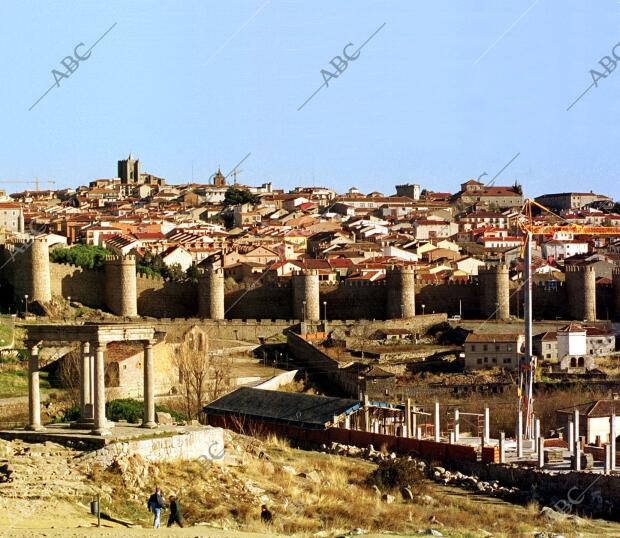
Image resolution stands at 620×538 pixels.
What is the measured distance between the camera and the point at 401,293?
163ft

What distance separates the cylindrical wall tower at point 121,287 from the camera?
48.6m

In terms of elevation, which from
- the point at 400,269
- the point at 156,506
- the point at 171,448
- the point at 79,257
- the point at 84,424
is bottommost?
the point at 156,506

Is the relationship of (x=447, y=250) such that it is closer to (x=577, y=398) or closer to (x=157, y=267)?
(x=157, y=267)

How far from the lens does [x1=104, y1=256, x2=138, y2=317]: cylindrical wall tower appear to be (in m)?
48.6

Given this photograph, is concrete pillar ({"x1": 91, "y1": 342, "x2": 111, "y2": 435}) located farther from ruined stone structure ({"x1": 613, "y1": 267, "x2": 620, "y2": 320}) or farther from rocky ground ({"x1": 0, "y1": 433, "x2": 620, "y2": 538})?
ruined stone structure ({"x1": 613, "y1": 267, "x2": 620, "y2": 320})

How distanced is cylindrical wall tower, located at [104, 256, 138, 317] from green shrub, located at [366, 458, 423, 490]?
25.3 meters

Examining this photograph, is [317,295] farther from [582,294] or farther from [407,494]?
[407,494]

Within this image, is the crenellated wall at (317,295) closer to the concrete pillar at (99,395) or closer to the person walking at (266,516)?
the concrete pillar at (99,395)

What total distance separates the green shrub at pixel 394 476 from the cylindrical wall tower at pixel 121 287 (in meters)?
25.3

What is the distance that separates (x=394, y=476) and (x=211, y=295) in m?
26.5

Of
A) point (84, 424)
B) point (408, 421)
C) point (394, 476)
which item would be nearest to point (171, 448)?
point (84, 424)

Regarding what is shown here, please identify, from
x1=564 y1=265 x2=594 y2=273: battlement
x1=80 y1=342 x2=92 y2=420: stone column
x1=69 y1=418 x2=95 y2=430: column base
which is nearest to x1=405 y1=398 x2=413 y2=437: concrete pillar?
x1=80 y1=342 x2=92 y2=420: stone column

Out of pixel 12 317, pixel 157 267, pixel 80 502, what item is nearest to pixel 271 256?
pixel 157 267

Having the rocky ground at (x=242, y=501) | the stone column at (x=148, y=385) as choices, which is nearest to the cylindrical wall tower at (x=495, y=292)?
the rocky ground at (x=242, y=501)
